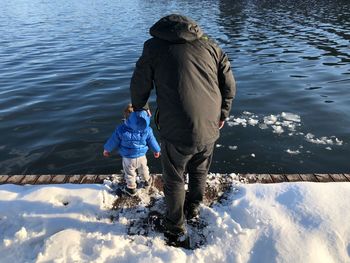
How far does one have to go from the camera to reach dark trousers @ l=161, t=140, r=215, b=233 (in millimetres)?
3680

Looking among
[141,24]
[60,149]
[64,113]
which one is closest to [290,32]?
[141,24]

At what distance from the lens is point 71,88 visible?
40.4ft

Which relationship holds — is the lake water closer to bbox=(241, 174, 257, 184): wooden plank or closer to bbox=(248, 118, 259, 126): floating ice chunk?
bbox=(248, 118, 259, 126): floating ice chunk

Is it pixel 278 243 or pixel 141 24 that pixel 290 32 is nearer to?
pixel 141 24

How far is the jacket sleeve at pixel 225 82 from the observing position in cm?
362

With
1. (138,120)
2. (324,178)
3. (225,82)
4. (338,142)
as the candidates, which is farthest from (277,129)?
(225,82)

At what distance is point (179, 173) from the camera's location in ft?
12.5

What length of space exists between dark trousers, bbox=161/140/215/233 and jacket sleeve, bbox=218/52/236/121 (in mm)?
441

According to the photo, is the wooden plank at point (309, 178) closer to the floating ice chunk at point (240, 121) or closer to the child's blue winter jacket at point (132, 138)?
the child's blue winter jacket at point (132, 138)

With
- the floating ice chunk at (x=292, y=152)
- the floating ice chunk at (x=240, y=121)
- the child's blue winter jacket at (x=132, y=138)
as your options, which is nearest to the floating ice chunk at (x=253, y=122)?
the floating ice chunk at (x=240, y=121)

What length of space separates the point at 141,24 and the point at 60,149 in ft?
70.4

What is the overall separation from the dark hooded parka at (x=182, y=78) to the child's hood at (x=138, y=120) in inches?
23.5

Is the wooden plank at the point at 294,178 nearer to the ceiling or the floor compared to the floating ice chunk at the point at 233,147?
nearer to the ceiling

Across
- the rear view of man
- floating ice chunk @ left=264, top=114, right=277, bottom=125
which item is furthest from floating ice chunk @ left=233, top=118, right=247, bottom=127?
the rear view of man
